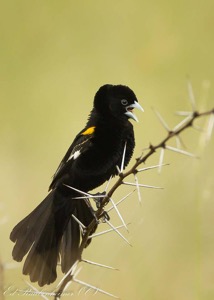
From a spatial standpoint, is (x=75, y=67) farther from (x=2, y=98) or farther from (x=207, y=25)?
(x=207, y=25)

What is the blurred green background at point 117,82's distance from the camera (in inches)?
132

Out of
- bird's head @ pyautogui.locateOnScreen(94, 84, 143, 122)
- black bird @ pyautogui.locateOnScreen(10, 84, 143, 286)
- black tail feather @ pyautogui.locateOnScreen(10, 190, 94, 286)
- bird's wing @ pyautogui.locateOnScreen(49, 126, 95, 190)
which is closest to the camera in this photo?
black tail feather @ pyautogui.locateOnScreen(10, 190, 94, 286)

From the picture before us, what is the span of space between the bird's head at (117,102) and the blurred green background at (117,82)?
0.37 m

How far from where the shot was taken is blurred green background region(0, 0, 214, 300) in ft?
11.0

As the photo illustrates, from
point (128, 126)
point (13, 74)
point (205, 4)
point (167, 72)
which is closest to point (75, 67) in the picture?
point (13, 74)

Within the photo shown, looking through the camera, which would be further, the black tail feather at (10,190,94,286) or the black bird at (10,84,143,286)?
the black bird at (10,84,143,286)

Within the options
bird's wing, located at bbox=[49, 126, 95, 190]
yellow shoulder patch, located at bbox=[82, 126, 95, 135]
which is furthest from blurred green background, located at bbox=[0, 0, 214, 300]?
yellow shoulder patch, located at bbox=[82, 126, 95, 135]

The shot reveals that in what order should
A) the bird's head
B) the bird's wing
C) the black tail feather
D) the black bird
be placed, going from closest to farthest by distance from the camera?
the black tail feather, the black bird, the bird's wing, the bird's head

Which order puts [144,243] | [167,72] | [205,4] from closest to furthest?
[144,243]
[167,72]
[205,4]

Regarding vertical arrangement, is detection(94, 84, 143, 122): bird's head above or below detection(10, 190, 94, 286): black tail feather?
above

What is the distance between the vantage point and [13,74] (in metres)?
5.88

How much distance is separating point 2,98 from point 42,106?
1.31 feet

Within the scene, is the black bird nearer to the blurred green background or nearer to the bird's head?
the bird's head

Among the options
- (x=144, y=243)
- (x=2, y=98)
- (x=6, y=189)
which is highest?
(x=2, y=98)
